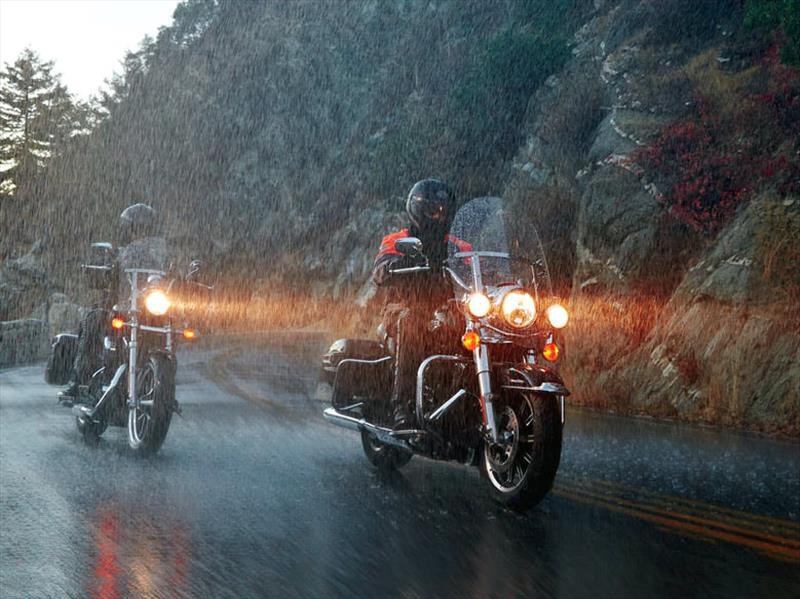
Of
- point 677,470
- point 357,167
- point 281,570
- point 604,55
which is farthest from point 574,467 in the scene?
point 357,167

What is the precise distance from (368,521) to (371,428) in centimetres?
132

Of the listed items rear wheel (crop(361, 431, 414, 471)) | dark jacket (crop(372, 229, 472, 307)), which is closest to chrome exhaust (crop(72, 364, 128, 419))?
rear wheel (crop(361, 431, 414, 471))

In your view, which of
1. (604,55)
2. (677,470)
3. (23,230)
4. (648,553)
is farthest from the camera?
(23,230)

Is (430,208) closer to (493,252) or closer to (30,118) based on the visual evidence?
(493,252)

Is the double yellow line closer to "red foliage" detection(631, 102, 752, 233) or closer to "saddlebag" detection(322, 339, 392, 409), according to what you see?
"saddlebag" detection(322, 339, 392, 409)

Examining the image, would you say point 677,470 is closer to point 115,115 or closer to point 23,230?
point 115,115

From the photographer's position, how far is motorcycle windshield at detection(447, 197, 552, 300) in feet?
22.3

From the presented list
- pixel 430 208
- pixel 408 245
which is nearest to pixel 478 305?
pixel 408 245

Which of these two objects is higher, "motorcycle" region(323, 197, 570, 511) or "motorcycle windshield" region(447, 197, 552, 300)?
"motorcycle windshield" region(447, 197, 552, 300)

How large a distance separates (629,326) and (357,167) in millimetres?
29164

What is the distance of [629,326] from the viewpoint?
49.7 ft

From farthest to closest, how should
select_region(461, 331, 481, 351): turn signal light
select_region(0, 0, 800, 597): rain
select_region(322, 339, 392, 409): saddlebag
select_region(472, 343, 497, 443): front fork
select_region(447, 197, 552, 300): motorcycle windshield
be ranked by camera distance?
select_region(322, 339, 392, 409): saddlebag < select_region(447, 197, 552, 300): motorcycle windshield < select_region(461, 331, 481, 351): turn signal light < select_region(472, 343, 497, 443): front fork < select_region(0, 0, 800, 597): rain

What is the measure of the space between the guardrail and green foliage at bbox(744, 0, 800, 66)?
15.5 meters

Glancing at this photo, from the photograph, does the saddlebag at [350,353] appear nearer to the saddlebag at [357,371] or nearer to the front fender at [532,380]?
the saddlebag at [357,371]
